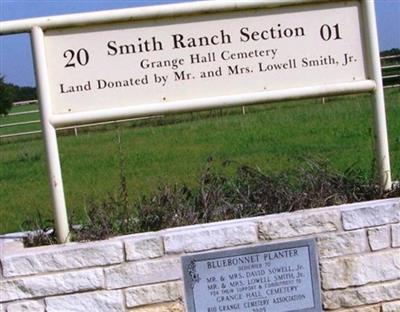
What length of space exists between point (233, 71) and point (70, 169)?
8.75m

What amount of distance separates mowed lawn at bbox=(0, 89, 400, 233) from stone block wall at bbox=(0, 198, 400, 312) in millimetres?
2358

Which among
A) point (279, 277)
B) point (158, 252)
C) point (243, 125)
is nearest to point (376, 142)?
point (279, 277)

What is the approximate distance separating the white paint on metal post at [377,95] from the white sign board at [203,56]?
2.1 inches

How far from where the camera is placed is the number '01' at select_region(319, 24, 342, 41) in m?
4.75

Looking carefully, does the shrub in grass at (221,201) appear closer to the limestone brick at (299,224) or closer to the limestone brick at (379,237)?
the limestone brick at (299,224)

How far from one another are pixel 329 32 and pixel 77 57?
4.57ft

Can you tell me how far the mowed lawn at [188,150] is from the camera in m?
9.75

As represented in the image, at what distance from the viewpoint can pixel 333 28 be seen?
188 inches

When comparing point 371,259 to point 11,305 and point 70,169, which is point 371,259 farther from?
point 70,169

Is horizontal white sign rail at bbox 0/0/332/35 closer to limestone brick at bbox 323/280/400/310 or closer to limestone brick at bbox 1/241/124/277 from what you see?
limestone brick at bbox 1/241/124/277

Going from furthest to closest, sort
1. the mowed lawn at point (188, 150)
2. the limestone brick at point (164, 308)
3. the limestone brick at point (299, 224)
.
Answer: the mowed lawn at point (188, 150)
the limestone brick at point (299, 224)
the limestone brick at point (164, 308)

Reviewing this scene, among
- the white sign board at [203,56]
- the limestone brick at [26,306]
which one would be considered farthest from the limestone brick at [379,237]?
the limestone brick at [26,306]

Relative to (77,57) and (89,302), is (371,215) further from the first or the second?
(77,57)

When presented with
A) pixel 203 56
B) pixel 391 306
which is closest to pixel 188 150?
pixel 203 56
